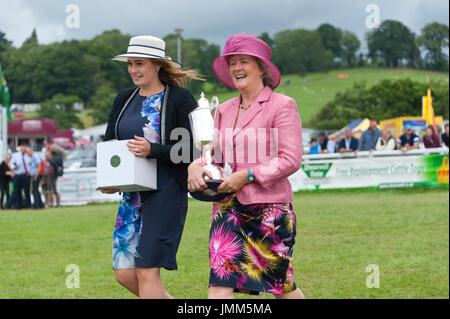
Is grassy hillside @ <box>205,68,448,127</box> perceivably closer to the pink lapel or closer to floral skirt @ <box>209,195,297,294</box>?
the pink lapel

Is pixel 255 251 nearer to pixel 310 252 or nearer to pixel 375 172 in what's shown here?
pixel 310 252

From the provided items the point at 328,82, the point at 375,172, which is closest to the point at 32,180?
the point at 375,172

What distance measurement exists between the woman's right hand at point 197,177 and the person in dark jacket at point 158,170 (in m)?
0.60

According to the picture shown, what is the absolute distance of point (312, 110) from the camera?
77.2m

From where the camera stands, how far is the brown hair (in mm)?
4668

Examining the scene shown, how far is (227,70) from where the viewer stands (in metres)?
4.13

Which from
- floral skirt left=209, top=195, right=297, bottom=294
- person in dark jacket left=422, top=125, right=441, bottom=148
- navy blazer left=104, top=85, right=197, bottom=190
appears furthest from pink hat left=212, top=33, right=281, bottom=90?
person in dark jacket left=422, top=125, right=441, bottom=148

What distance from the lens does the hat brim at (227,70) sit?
12.7 feet

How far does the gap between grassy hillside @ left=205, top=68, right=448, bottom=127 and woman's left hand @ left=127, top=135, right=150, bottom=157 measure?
5938 centimetres

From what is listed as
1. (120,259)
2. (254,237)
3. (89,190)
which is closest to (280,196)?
(254,237)

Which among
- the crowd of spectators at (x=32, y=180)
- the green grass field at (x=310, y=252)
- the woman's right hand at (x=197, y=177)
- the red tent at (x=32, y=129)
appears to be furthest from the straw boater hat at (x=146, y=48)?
the red tent at (x=32, y=129)
